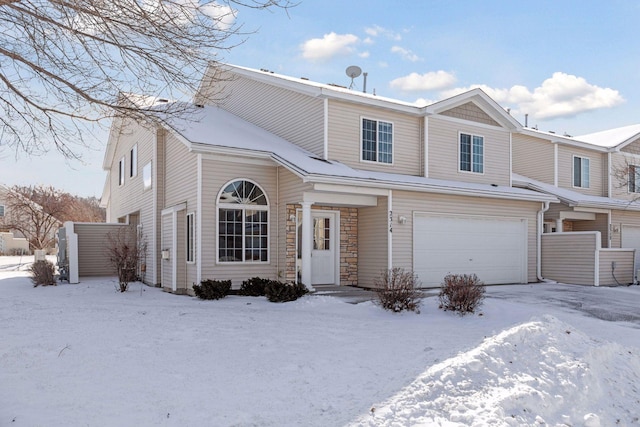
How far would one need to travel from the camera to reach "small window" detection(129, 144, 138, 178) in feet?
60.1

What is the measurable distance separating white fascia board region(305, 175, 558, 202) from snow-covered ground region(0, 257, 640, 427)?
11.1 feet

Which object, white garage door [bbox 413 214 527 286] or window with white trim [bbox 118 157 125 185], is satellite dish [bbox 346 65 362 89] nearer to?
white garage door [bbox 413 214 527 286]

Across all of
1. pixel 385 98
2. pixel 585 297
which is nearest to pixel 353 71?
pixel 385 98

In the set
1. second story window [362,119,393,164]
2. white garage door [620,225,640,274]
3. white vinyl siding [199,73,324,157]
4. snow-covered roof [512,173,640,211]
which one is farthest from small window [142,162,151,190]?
white garage door [620,225,640,274]

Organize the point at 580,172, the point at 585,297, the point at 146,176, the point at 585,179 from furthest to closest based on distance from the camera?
the point at 585,179
the point at 580,172
the point at 146,176
the point at 585,297

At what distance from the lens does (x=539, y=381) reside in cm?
600

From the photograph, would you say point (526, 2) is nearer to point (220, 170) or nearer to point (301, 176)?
point (301, 176)

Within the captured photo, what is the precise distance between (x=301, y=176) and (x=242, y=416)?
720 centimetres

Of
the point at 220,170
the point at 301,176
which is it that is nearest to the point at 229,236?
the point at 220,170

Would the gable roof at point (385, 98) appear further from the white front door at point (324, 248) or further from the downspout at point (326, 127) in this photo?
the white front door at point (324, 248)

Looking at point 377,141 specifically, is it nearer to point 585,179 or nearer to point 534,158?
point 534,158

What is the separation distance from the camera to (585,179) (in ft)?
69.7

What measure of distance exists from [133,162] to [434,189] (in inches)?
436

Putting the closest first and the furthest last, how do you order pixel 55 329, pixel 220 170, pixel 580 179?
pixel 55 329, pixel 220 170, pixel 580 179
